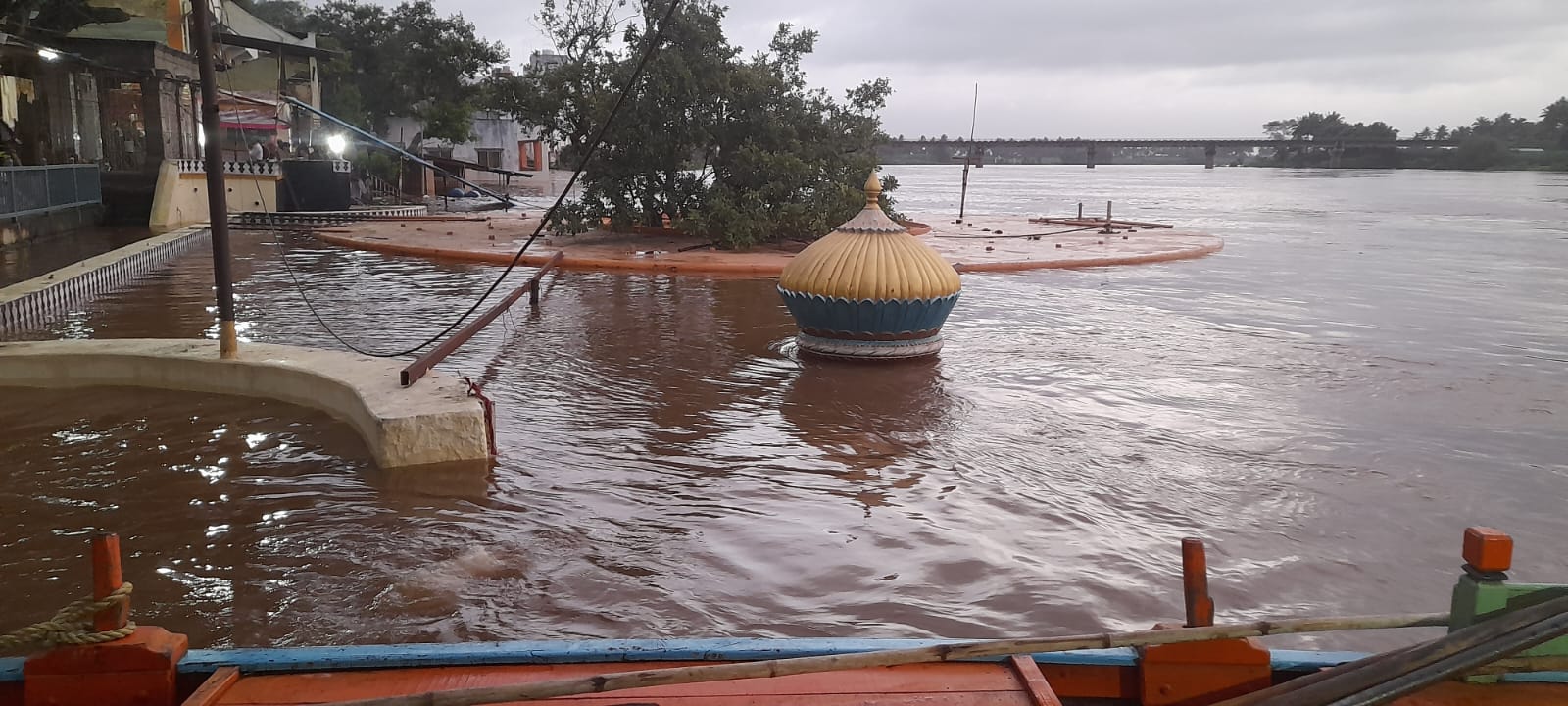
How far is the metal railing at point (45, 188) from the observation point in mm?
14273

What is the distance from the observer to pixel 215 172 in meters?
7.14

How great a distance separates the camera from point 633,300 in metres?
13.6

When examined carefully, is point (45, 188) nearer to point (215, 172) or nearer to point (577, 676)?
point (215, 172)

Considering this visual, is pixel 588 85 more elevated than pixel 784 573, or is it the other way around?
pixel 588 85

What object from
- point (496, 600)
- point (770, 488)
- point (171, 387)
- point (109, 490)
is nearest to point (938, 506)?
point (770, 488)

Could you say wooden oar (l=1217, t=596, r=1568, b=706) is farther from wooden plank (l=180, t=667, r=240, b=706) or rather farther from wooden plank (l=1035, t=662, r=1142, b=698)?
wooden plank (l=180, t=667, r=240, b=706)

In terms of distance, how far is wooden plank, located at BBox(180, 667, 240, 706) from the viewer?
2.77 meters

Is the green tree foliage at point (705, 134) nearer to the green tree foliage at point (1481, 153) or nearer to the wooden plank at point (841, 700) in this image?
the wooden plank at point (841, 700)

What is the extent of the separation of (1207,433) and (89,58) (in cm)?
2201

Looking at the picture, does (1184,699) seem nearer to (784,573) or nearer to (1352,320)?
(784,573)

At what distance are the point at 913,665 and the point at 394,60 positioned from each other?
178 ft

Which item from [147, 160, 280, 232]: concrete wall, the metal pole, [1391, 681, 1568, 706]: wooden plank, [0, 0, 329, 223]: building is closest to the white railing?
[147, 160, 280, 232]: concrete wall

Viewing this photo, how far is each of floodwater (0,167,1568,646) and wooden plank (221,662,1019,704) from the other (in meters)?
0.99

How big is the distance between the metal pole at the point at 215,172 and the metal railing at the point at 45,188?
9374 millimetres
